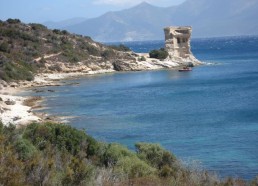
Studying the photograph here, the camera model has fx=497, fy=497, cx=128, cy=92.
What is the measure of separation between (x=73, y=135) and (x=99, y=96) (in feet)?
97.6

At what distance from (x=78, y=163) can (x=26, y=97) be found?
34.9 m

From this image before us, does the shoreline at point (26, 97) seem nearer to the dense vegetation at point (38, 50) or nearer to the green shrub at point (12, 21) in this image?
the dense vegetation at point (38, 50)

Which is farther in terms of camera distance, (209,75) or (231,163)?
(209,75)

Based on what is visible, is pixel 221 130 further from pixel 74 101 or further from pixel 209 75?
pixel 209 75

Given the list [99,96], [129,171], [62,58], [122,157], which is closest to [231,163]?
[122,157]

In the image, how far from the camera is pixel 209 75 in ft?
230

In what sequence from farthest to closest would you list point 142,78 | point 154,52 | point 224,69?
point 154,52
point 224,69
point 142,78

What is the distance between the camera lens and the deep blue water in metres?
25.1

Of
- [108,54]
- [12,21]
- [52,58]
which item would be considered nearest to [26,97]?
[52,58]

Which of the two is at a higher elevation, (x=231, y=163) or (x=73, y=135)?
(x=73, y=135)

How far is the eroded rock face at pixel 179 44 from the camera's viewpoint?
8706 cm

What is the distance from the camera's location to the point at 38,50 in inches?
2921

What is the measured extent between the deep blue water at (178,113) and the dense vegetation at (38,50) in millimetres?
7009

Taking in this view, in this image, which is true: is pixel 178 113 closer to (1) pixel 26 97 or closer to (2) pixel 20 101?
(2) pixel 20 101
